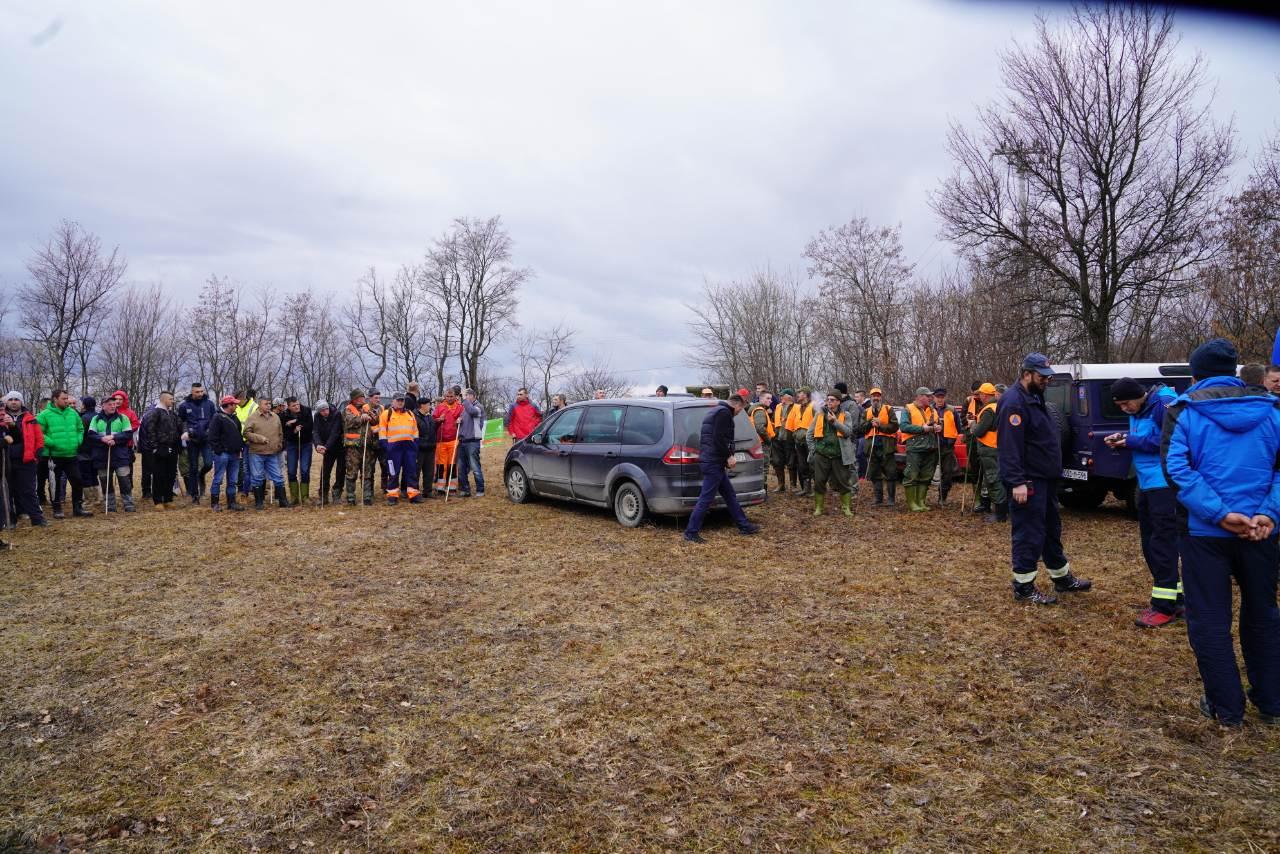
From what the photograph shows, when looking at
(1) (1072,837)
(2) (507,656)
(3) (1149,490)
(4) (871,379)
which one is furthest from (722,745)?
(4) (871,379)

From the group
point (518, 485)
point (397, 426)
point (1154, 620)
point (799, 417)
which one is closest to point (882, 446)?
point (799, 417)

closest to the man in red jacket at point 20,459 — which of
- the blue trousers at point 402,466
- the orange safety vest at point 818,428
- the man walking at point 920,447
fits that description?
the blue trousers at point 402,466

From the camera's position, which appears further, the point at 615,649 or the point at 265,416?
the point at 265,416

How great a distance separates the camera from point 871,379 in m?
29.6

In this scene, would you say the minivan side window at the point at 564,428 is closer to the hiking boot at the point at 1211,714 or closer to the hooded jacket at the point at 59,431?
the hooded jacket at the point at 59,431

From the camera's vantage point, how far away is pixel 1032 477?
238 inches

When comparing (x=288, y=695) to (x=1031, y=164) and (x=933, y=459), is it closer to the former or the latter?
(x=933, y=459)

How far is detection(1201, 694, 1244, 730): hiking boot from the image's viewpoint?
146 inches

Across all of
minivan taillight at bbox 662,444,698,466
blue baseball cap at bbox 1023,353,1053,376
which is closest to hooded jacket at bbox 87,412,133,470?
minivan taillight at bbox 662,444,698,466

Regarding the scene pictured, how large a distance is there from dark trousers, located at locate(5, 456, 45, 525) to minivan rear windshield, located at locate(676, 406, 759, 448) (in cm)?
880

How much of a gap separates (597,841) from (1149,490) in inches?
196

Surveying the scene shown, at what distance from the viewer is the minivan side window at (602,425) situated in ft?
32.6

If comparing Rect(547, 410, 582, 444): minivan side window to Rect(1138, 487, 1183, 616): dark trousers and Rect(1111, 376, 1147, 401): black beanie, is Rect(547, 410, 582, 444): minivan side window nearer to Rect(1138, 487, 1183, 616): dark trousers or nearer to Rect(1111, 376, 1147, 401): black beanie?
Rect(1111, 376, 1147, 401): black beanie

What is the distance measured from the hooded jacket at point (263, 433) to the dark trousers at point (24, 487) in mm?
2652
